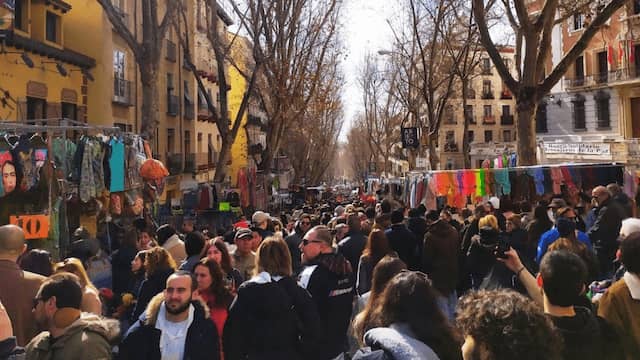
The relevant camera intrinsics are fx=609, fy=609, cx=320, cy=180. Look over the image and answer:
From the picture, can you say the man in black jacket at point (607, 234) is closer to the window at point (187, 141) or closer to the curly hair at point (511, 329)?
the curly hair at point (511, 329)

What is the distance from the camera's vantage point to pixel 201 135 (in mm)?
35156

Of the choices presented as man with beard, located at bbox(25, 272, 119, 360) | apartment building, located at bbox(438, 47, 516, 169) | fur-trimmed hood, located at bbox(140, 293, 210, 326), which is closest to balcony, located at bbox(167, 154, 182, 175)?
fur-trimmed hood, located at bbox(140, 293, 210, 326)

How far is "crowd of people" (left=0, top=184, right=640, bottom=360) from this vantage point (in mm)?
2889

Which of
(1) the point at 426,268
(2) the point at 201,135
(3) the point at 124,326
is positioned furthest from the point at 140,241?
(2) the point at 201,135

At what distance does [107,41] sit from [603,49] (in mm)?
26805

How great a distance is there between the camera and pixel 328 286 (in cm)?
530

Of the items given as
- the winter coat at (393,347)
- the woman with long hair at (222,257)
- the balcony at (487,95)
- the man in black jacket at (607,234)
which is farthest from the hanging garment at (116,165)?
the balcony at (487,95)

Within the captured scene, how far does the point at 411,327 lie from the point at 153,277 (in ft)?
9.33

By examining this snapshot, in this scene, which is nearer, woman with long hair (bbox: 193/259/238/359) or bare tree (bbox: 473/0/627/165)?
woman with long hair (bbox: 193/259/238/359)

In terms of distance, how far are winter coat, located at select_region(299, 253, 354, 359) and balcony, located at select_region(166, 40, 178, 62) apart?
79.5ft

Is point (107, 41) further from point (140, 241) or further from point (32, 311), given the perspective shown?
point (32, 311)

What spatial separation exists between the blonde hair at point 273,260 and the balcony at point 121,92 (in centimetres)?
1794

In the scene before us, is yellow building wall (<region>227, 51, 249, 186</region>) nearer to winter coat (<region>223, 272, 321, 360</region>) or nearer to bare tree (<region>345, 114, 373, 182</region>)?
bare tree (<region>345, 114, 373, 182</region>)

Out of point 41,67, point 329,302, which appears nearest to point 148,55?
point 41,67
